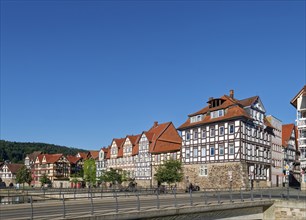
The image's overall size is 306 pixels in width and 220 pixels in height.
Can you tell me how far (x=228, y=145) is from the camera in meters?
57.9

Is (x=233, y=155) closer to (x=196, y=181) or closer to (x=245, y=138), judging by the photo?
(x=245, y=138)

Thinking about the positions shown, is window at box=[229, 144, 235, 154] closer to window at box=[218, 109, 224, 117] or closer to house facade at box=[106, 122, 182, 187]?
→ window at box=[218, 109, 224, 117]

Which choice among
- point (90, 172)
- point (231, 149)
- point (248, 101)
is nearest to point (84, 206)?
point (231, 149)

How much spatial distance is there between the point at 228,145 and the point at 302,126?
A: 10.4 m

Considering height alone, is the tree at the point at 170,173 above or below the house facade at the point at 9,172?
above

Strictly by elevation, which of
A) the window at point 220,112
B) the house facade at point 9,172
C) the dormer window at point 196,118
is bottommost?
the house facade at point 9,172

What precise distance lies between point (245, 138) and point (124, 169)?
129 ft

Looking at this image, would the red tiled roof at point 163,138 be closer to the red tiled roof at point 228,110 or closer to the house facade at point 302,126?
the red tiled roof at point 228,110

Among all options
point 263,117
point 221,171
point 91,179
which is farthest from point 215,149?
point 91,179

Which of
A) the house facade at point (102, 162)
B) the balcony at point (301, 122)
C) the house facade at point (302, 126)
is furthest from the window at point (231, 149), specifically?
the house facade at point (102, 162)

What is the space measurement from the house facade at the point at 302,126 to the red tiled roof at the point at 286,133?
1626cm

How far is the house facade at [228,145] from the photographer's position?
2232 inches

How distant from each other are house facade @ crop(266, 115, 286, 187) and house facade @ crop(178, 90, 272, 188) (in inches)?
97.3

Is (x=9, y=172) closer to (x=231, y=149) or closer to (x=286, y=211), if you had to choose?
(x=231, y=149)
